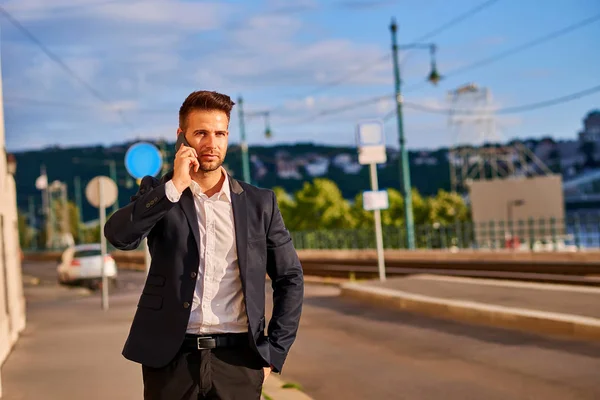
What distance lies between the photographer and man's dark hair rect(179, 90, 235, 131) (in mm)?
3945

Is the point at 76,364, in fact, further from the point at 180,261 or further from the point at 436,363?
the point at 180,261

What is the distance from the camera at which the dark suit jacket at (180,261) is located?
3.77 meters

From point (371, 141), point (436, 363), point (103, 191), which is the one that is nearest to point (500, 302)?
point (436, 363)

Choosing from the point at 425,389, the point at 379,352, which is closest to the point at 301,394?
the point at 425,389

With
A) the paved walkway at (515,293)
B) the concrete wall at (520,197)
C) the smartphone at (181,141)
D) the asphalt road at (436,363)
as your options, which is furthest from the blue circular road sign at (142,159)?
the concrete wall at (520,197)

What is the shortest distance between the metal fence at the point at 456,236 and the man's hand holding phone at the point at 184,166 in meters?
27.2

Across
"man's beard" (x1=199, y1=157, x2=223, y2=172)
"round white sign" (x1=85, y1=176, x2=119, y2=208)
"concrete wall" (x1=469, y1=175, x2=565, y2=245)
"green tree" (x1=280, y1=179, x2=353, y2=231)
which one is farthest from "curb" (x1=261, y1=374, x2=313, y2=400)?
"green tree" (x1=280, y1=179, x2=353, y2=231)

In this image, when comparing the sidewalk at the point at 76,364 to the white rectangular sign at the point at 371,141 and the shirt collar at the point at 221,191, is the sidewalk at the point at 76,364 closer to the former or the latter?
the shirt collar at the point at 221,191

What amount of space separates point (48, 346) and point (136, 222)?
35.0 feet

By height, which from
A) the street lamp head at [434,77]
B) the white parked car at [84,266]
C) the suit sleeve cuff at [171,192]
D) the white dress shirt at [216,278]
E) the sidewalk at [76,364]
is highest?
the street lamp head at [434,77]

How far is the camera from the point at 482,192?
11688 centimetres

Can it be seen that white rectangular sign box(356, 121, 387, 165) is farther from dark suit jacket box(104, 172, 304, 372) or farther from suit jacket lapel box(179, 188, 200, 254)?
suit jacket lapel box(179, 188, 200, 254)

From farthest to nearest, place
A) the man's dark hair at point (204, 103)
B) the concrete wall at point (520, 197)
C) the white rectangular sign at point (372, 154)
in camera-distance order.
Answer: the concrete wall at point (520, 197)
the white rectangular sign at point (372, 154)
the man's dark hair at point (204, 103)

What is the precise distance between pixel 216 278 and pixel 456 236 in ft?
129
